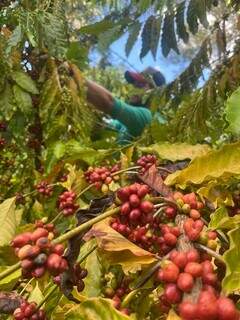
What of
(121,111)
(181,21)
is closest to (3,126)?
(181,21)

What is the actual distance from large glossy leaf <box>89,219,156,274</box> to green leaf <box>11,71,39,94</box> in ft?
4.89

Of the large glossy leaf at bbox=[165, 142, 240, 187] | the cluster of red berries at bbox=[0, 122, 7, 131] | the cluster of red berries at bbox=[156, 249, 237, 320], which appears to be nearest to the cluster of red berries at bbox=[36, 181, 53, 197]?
the cluster of red berries at bbox=[0, 122, 7, 131]

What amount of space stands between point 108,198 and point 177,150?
0.67 meters

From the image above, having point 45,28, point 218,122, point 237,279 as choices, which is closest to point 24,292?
point 237,279

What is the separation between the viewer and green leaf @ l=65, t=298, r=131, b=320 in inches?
31.3

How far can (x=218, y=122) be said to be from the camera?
7.13 feet

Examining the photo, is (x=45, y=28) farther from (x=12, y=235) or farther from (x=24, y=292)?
(x=24, y=292)

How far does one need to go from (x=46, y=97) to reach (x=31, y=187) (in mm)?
384

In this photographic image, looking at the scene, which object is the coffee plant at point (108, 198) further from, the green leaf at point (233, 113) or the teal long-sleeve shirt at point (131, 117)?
the teal long-sleeve shirt at point (131, 117)

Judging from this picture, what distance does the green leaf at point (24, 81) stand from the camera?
234cm

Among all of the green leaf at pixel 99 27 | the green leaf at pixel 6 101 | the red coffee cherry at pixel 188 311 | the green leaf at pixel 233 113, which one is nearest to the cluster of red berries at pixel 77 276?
the red coffee cherry at pixel 188 311

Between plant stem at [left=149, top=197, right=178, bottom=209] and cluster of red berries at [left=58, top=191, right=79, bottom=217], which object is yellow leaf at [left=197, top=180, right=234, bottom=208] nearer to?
plant stem at [left=149, top=197, right=178, bottom=209]

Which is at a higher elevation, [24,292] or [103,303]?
[103,303]

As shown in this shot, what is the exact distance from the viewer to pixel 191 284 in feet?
2.30
